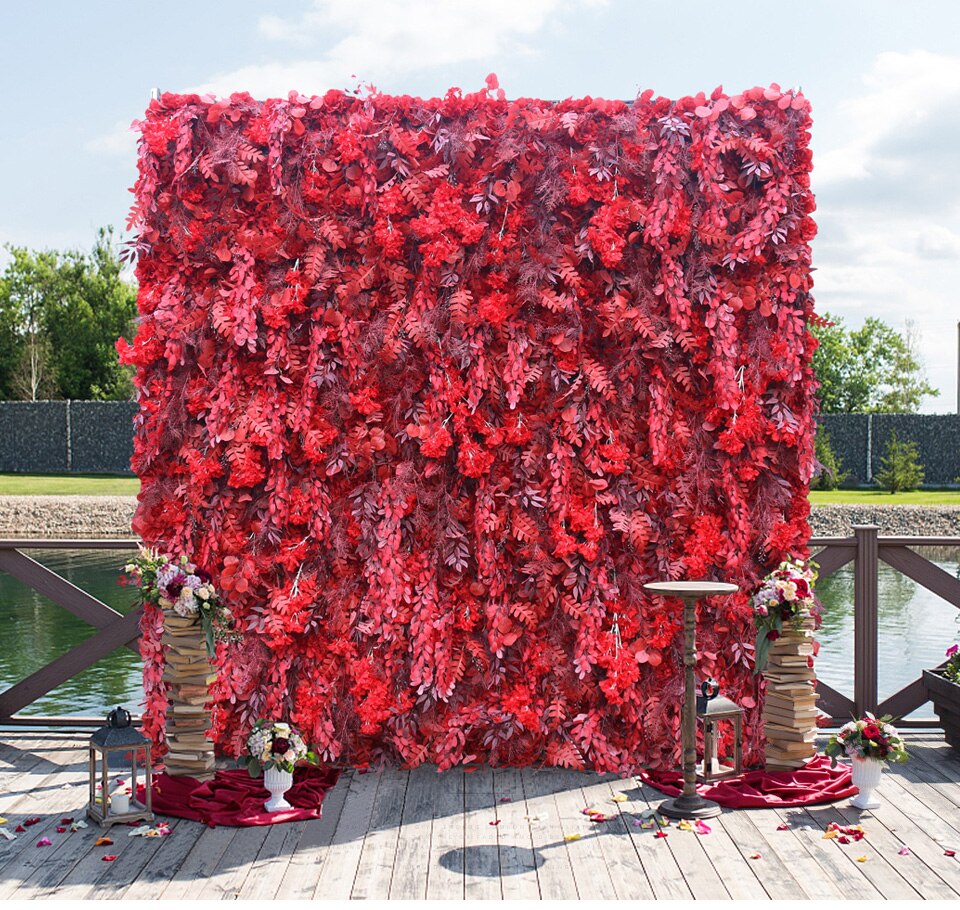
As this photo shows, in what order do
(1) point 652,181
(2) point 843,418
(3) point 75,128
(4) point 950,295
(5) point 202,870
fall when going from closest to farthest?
(5) point 202,870 < (1) point 652,181 < (2) point 843,418 < (3) point 75,128 < (4) point 950,295

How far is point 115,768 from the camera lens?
12.4 ft

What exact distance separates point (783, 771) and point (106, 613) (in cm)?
319

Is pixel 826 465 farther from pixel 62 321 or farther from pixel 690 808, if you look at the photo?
pixel 62 321

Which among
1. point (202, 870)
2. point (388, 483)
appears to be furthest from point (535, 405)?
point (202, 870)

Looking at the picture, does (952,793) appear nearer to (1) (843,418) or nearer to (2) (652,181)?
(2) (652,181)

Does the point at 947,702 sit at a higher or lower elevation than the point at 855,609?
lower

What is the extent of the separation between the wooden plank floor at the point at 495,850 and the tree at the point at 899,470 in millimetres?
16556

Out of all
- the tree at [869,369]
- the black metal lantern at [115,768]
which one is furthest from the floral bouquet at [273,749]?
the tree at [869,369]

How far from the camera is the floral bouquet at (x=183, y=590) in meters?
4.18

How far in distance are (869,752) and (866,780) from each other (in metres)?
0.12

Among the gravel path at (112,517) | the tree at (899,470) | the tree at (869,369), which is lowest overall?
the gravel path at (112,517)

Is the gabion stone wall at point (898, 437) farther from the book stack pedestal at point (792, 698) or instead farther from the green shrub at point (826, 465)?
the book stack pedestal at point (792, 698)

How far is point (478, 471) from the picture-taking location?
4355 millimetres

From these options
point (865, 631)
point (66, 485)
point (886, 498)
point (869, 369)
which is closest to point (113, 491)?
point (66, 485)
